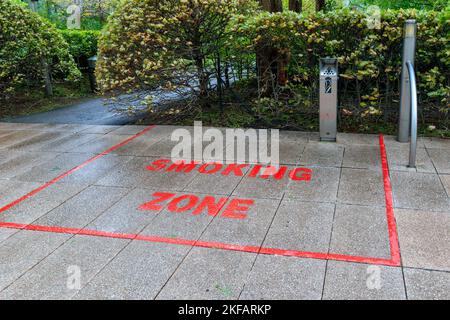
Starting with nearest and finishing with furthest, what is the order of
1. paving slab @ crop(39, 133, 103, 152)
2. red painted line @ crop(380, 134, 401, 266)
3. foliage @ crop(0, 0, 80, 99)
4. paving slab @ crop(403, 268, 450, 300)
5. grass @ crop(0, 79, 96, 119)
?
paving slab @ crop(403, 268, 450, 300) → red painted line @ crop(380, 134, 401, 266) → paving slab @ crop(39, 133, 103, 152) → foliage @ crop(0, 0, 80, 99) → grass @ crop(0, 79, 96, 119)

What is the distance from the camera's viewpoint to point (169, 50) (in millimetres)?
7789

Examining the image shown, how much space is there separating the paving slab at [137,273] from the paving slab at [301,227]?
34.3 inches

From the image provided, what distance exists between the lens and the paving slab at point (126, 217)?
13.5 feet

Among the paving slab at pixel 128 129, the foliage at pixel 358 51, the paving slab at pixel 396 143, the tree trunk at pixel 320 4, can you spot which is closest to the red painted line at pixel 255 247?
the paving slab at pixel 396 143

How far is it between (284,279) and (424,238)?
1.42 meters

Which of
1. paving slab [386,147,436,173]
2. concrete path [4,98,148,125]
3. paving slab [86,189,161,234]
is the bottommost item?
paving slab [86,189,161,234]

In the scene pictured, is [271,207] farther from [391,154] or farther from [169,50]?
[169,50]

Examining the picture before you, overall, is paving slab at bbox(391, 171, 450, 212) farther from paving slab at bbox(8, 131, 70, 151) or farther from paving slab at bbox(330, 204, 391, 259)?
paving slab at bbox(8, 131, 70, 151)

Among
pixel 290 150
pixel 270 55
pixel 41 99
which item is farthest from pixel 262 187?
pixel 41 99

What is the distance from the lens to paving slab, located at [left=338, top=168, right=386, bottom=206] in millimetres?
4469

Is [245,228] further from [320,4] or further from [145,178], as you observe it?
[320,4]

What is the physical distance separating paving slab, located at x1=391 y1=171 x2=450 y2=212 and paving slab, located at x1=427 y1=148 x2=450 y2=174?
0.27m

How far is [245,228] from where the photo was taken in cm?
400

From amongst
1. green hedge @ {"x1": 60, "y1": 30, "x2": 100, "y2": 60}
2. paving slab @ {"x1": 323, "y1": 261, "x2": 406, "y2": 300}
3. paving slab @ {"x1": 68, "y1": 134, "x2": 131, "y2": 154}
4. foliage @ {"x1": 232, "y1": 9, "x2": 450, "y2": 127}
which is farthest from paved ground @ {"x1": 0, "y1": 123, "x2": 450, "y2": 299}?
green hedge @ {"x1": 60, "y1": 30, "x2": 100, "y2": 60}
